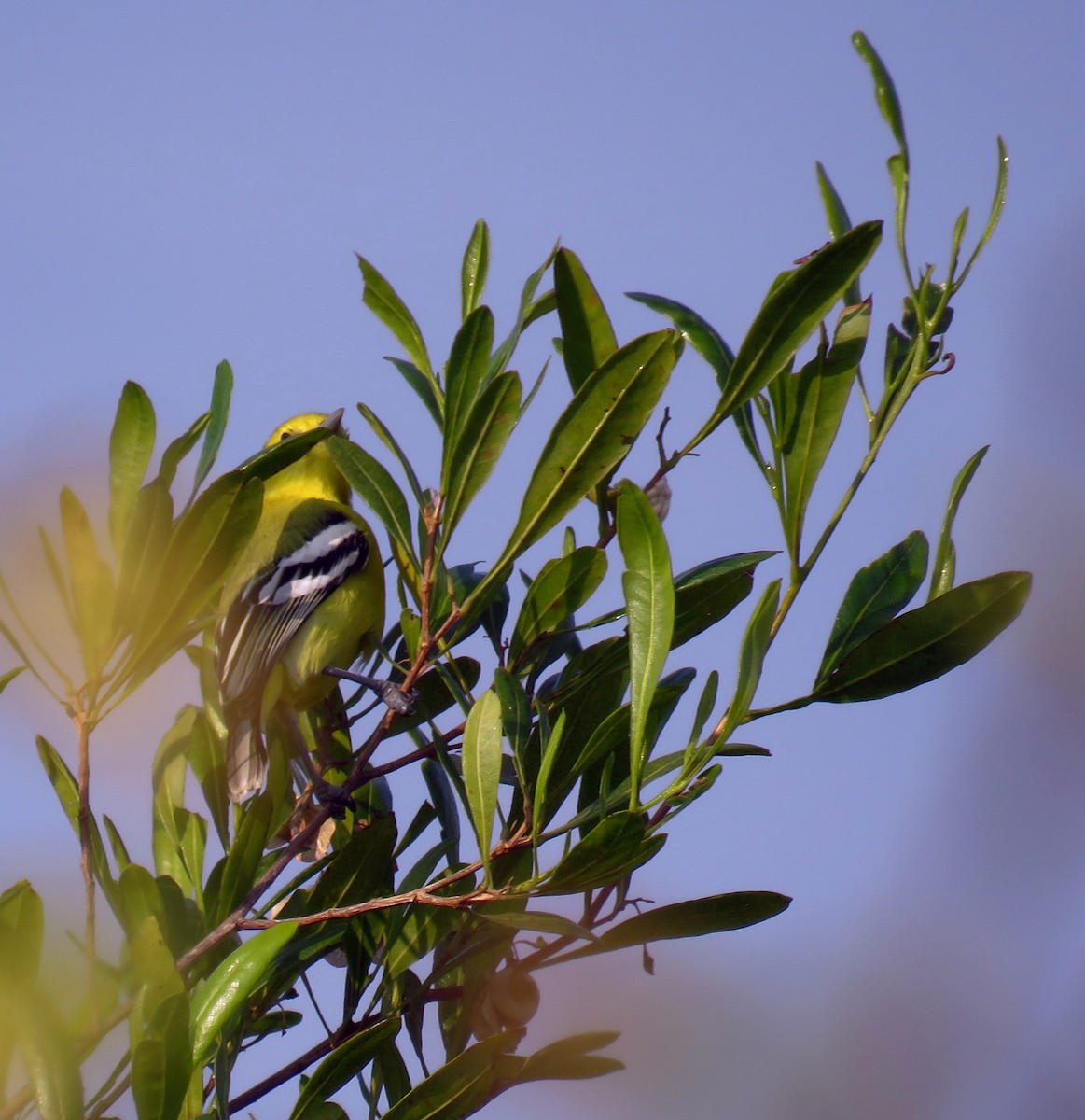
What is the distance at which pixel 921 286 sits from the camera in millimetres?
1729

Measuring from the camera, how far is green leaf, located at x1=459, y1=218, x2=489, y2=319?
2.02 meters

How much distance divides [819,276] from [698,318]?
0.36 m

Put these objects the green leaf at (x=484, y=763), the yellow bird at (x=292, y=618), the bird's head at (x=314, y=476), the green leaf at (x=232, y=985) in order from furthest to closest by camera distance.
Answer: the bird's head at (x=314, y=476)
the yellow bird at (x=292, y=618)
the green leaf at (x=484, y=763)
the green leaf at (x=232, y=985)

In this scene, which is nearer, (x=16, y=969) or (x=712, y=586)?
(x=16, y=969)

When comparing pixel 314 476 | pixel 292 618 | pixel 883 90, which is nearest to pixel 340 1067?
pixel 883 90

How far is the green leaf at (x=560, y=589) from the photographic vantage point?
1725 millimetres

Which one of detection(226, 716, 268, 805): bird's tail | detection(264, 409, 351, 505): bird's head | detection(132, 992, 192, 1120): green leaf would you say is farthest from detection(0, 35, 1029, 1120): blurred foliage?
detection(264, 409, 351, 505): bird's head

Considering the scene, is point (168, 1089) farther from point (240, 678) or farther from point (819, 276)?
point (240, 678)

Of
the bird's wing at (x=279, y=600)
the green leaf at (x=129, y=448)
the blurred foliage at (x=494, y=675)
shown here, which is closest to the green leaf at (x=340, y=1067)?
the blurred foliage at (x=494, y=675)

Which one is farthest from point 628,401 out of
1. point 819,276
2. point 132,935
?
point 132,935

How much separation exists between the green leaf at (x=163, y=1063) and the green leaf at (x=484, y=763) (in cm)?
41

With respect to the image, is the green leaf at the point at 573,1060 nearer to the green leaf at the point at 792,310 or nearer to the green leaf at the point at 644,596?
the green leaf at the point at 644,596

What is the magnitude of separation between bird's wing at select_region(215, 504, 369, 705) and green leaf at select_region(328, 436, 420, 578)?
5.23 ft

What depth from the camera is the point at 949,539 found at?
1744mm
